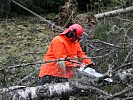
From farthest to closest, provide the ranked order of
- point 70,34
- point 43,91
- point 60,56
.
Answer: point 70,34
point 60,56
point 43,91

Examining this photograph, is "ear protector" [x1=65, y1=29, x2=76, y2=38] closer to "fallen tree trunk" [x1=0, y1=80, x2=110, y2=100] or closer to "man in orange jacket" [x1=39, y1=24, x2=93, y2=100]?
"man in orange jacket" [x1=39, y1=24, x2=93, y2=100]

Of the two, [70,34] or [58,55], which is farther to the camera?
[70,34]

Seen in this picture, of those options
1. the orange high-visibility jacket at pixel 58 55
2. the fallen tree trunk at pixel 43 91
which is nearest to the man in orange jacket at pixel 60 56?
the orange high-visibility jacket at pixel 58 55

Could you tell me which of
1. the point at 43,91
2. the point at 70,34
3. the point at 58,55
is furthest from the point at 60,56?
the point at 43,91

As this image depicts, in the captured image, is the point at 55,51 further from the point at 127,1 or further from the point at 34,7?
the point at 34,7

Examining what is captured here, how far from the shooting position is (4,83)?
20.4 feet

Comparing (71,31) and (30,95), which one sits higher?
(71,31)

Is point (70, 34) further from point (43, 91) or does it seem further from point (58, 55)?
point (43, 91)

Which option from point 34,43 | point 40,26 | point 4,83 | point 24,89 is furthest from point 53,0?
point 24,89

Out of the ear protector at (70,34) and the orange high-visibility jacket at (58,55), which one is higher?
the ear protector at (70,34)

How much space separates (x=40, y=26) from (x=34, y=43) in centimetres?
206

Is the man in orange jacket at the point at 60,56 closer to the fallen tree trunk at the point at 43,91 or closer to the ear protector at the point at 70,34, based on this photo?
the ear protector at the point at 70,34

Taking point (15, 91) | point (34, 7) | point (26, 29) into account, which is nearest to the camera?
point (15, 91)

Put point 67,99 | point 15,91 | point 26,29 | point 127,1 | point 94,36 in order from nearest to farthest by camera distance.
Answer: point 15,91 < point 67,99 < point 94,36 < point 127,1 < point 26,29
